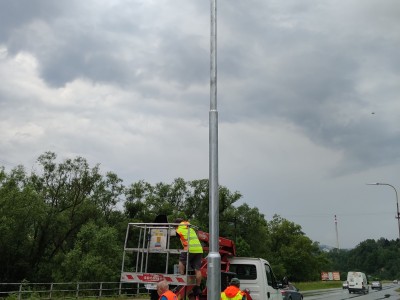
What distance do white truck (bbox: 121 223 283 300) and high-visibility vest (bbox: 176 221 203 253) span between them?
0.24 metres

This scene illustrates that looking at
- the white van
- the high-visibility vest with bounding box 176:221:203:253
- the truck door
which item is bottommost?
the truck door

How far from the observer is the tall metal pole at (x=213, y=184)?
269 inches

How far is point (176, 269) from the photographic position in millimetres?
10016

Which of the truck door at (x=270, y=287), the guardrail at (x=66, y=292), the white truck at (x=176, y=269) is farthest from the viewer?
the guardrail at (x=66, y=292)

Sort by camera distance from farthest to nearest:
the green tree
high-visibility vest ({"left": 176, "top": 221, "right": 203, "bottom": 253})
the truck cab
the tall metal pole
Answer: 1. the green tree
2. the truck cab
3. high-visibility vest ({"left": 176, "top": 221, "right": 203, "bottom": 253})
4. the tall metal pole

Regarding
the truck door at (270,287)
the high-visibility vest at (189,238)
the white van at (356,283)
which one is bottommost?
the truck door at (270,287)

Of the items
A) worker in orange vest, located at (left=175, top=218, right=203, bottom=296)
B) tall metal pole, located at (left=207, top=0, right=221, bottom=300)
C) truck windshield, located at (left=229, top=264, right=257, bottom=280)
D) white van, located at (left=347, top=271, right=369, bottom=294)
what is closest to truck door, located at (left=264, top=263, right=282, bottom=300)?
truck windshield, located at (left=229, top=264, right=257, bottom=280)

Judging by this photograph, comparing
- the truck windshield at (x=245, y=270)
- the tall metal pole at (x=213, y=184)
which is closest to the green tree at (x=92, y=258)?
the truck windshield at (x=245, y=270)

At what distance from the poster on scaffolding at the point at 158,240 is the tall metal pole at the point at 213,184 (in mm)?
3287

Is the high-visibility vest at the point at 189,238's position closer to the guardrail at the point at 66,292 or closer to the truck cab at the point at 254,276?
the truck cab at the point at 254,276

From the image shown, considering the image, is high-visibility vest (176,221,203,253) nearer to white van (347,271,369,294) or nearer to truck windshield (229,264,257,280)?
truck windshield (229,264,257,280)

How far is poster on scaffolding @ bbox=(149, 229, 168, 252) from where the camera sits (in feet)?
33.2

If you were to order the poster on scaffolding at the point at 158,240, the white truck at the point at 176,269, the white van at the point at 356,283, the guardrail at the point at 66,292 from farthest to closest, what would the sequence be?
the white van at the point at 356,283 < the guardrail at the point at 66,292 < the poster on scaffolding at the point at 158,240 < the white truck at the point at 176,269

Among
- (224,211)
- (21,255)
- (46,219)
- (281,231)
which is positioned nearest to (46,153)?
(46,219)
